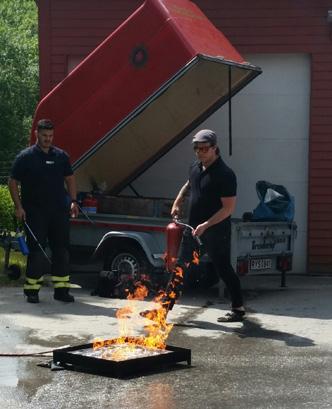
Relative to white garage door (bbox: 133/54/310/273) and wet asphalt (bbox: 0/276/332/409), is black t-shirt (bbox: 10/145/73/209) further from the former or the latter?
white garage door (bbox: 133/54/310/273)

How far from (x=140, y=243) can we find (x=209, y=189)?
2047 millimetres

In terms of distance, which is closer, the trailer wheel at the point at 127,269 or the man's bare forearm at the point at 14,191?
the man's bare forearm at the point at 14,191

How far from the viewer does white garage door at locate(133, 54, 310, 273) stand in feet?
44.4

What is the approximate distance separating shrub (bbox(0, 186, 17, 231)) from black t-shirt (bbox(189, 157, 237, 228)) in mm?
5988

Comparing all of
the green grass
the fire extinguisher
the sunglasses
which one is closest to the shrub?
the green grass

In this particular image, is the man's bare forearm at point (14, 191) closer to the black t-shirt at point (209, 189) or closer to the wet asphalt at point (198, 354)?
the wet asphalt at point (198, 354)

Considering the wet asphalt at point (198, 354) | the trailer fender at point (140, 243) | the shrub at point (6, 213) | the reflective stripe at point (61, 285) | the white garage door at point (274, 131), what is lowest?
the wet asphalt at point (198, 354)

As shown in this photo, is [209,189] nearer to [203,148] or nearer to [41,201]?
[203,148]

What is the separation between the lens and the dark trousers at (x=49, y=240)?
10320 mm

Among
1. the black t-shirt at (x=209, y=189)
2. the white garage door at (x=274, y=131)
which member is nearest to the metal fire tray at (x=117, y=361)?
the black t-shirt at (x=209, y=189)

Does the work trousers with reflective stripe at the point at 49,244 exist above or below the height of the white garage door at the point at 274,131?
below

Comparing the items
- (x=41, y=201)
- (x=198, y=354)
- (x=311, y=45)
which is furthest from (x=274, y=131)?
(x=198, y=354)

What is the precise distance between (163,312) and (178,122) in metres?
4.56

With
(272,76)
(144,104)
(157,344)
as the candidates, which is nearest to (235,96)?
(272,76)
